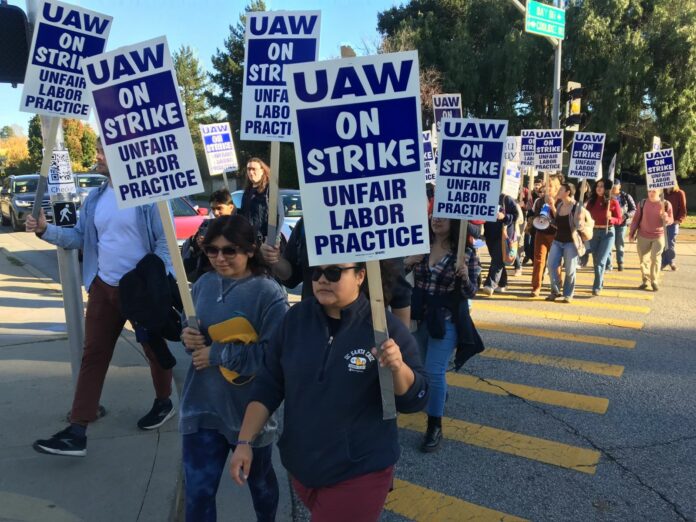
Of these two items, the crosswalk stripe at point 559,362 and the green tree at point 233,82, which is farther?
the green tree at point 233,82

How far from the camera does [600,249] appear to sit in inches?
395

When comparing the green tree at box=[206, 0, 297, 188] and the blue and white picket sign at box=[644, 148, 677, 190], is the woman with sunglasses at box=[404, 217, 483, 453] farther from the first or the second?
the green tree at box=[206, 0, 297, 188]

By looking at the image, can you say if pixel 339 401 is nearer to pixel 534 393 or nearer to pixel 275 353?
pixel 275 353

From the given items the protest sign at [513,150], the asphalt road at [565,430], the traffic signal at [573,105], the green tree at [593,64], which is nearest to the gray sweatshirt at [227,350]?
the asphalt road at [565,430]

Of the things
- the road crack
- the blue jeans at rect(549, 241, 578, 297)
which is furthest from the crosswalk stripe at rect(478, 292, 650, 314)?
the road crack

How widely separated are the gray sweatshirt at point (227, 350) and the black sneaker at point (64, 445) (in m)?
1.37

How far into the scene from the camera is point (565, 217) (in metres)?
9.04

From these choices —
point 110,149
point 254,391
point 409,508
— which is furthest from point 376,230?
point 409,508

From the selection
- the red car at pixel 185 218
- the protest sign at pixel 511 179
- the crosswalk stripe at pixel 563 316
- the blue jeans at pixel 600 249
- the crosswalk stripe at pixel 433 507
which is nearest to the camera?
the crosswalk stripe at pixel 433 507

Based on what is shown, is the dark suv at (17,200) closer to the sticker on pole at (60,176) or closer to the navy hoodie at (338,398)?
the sticker on pole at (60,176)

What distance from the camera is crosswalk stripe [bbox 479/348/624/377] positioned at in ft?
19.9

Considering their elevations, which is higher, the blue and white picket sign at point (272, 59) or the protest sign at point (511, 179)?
the blue and white picket sign at point (272, 59)

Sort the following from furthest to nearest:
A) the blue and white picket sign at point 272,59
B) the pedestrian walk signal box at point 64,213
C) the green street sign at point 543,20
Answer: the green street sign at point 543,20 < the pedestrian walk signal box at point 64,213 < the blue and white picket sign at point 272,59

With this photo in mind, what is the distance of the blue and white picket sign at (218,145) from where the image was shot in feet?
37.7
